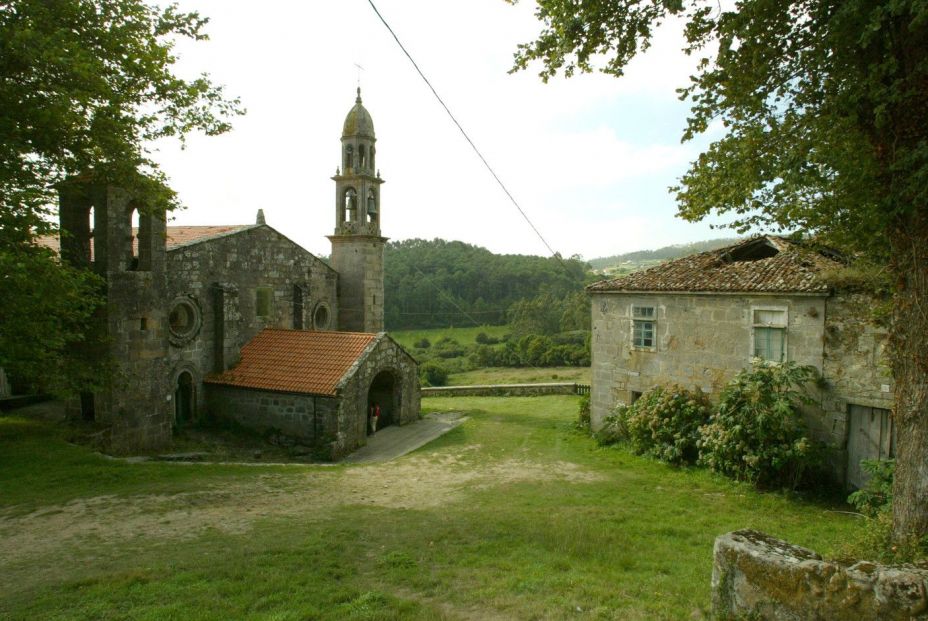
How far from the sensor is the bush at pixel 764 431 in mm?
11398

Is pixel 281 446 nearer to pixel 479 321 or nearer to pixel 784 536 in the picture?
pixel 784 536

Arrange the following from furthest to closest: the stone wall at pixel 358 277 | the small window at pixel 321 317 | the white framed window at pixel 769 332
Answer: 1. the stone wall at pixel 358 277
2. the small window at pixel 321 317
3. the white framed window at pixel 769 332

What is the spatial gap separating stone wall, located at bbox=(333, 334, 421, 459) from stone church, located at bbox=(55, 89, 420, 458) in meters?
0.04

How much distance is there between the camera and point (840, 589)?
4.75 m

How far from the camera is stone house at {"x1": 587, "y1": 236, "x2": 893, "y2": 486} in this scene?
38.1 feet

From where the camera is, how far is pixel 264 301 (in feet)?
68.1

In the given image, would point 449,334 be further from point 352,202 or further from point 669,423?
point 669,423

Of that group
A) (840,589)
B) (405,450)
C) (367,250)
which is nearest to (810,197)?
(840,589)

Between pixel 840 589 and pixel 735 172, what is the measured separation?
6.02 m

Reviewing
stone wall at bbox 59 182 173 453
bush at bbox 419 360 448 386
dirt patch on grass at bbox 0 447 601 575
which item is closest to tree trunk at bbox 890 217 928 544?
dirt patch on grass at bbox 0 447 601 575

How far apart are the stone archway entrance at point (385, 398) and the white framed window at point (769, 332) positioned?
36.4 feet

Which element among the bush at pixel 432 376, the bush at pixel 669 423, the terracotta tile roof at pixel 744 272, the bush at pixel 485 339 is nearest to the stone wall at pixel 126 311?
the terracotta tile roof at pixel 744 272

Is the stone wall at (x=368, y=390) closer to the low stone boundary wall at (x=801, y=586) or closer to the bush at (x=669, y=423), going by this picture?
the bush at (x=669, y=423)

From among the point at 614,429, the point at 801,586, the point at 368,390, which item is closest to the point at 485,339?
the point at 368,390
